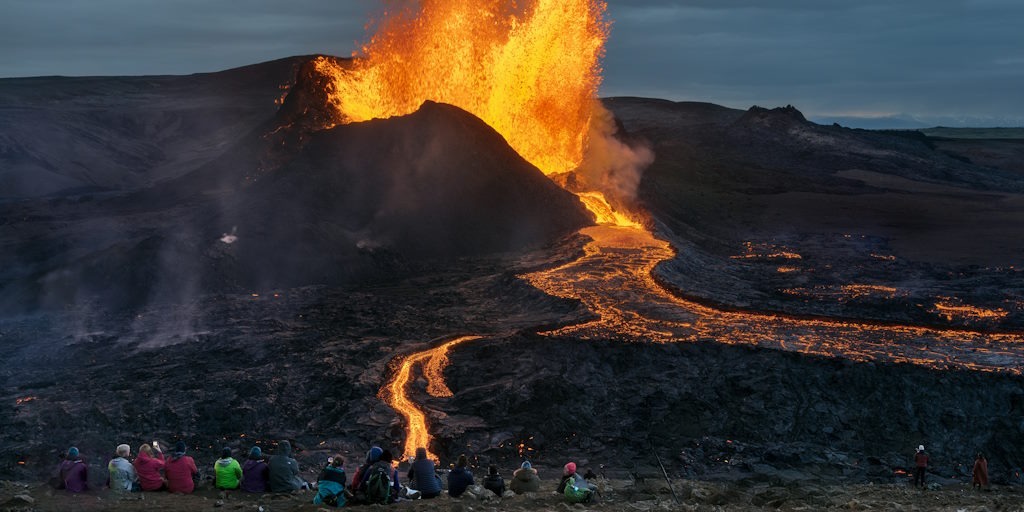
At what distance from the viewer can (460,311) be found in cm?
2934

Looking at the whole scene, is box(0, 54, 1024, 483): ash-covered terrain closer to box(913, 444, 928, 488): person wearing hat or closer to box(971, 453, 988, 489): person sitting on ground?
box(913, 444, 928, 488): person wearing hat

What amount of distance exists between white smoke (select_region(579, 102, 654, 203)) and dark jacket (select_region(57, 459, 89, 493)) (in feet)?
118

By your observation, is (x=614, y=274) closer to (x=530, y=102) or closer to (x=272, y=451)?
(x=272, y=451)

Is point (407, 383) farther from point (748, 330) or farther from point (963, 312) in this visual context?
point (963, 312)

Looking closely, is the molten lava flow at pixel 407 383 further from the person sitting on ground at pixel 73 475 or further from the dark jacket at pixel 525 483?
the person sitting on ground at pixel 73 475

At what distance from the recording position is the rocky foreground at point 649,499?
12.4 metres

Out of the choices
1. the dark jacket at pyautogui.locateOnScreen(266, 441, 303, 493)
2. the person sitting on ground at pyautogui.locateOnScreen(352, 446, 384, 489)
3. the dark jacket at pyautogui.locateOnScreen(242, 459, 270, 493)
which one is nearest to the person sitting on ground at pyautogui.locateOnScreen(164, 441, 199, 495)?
the dark jacket at pyautogui.locateOnScreen(242, 459, 270, 493)

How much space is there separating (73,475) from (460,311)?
16934 millimetres

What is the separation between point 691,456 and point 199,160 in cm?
7127

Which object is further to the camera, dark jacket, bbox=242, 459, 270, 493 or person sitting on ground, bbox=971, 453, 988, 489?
person sitting on ground, bbox=971, 453, 988, 489

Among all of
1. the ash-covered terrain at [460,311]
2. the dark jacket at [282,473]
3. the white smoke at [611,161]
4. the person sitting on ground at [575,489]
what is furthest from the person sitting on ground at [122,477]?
the white smoke at [611,161]

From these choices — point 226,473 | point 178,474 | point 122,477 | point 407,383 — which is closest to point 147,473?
point 122,477

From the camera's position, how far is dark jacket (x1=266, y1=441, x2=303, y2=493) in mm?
13469

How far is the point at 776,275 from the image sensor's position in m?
36.6
